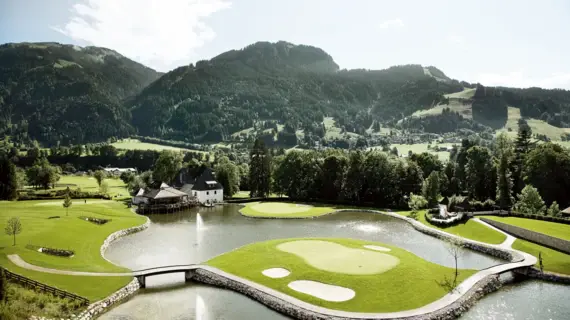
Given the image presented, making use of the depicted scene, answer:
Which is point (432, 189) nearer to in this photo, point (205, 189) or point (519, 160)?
point (519, 160)

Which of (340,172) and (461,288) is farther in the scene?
(340,172)

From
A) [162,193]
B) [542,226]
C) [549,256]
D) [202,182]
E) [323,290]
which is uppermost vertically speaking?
[202,182]

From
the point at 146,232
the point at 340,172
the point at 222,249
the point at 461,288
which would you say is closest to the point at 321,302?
the point at 461,288

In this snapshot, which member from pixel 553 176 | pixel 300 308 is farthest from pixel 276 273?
pixel 553 176

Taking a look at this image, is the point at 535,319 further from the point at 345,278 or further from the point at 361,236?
the point at 361,236

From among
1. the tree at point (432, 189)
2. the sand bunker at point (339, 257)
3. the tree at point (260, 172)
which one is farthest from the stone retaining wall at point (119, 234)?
the tree at point (432, 189)
